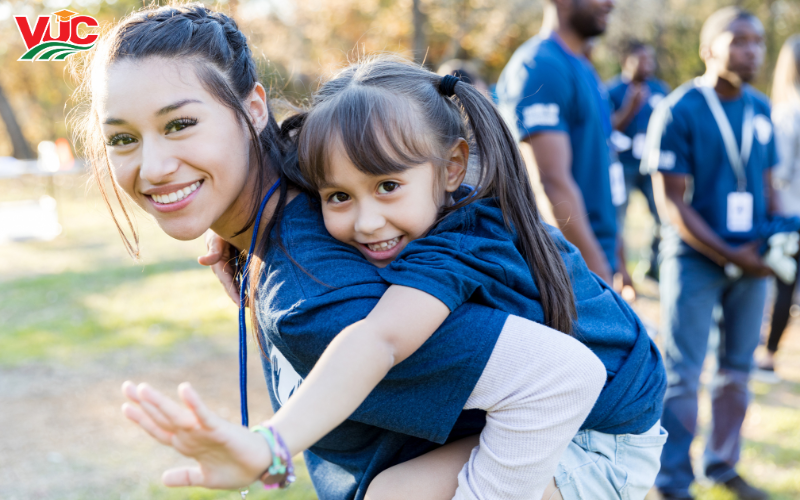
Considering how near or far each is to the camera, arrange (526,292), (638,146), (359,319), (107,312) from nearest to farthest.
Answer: (359,319) → (526,292) → (107,312) → (638,146)

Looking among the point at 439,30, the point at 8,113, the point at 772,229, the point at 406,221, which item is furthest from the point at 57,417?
the point at 8,113

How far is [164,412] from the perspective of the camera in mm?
978

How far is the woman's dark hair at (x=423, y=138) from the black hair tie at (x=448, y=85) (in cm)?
1

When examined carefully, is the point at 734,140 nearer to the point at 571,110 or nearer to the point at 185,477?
the point at 571,110

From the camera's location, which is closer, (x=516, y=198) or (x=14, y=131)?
(x=516, y=198)

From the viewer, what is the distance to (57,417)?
4.66 meters

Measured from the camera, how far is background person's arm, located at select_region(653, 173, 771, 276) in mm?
3508

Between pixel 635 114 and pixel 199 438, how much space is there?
7.35 metres

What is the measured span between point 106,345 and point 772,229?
17.2 feet

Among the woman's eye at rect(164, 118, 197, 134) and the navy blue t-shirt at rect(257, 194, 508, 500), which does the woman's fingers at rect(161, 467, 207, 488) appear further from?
the woman's eye at rect(164, 118, 197, 134)

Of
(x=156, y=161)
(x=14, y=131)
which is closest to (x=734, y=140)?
(x=156, y=161)

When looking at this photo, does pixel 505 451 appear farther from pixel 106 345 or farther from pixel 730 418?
pixel 106 345

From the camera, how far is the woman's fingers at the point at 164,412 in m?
0.97

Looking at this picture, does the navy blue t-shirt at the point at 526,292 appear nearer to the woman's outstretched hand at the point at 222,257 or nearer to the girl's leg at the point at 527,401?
the girl's leg at the point at 527,401
